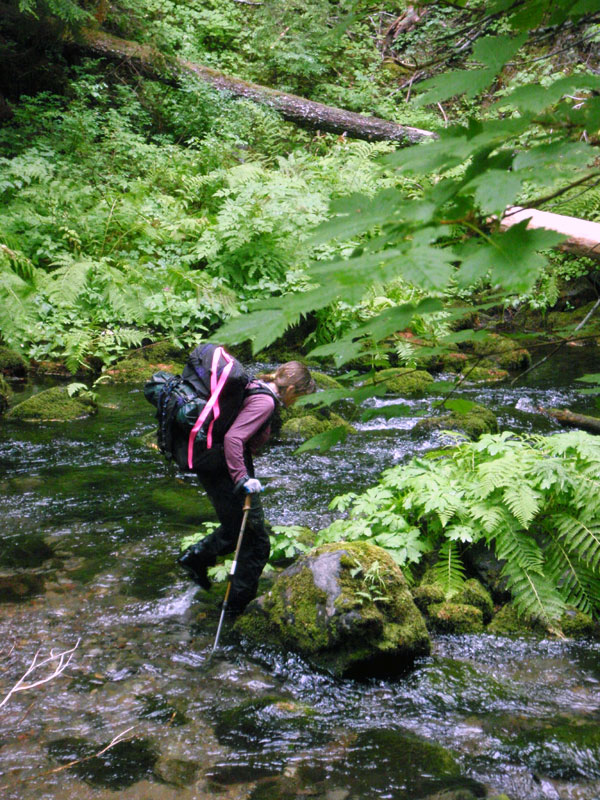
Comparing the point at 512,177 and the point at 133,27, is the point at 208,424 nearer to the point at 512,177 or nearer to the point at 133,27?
the point at 512,177

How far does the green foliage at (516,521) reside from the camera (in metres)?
4.64

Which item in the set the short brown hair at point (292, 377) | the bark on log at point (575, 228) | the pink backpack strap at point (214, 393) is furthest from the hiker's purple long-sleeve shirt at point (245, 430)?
the bark on log at point (575, 228)

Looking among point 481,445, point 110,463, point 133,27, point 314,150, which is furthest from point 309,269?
point 133,27

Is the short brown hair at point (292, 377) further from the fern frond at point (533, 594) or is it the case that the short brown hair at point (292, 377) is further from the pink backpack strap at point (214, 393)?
the fern frond at point (533, 594)

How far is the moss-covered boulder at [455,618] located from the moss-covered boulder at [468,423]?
12.1 ft

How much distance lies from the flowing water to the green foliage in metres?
0.48

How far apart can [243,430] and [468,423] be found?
15.3 feet

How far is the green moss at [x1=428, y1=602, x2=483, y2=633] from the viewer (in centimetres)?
450

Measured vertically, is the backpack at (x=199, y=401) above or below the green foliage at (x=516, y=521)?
above

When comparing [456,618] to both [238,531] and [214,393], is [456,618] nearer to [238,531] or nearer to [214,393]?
[238,531]

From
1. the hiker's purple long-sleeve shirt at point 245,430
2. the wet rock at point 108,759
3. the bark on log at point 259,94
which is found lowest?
the wet rock at point 108,759

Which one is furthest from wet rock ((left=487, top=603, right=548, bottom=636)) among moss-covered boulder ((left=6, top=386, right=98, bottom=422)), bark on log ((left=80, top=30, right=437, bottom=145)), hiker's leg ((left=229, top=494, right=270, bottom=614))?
bark on log ((left=80, top=30, right=437, bottom=145))

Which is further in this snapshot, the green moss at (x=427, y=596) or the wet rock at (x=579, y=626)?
the green moss at (x=427, y=596)

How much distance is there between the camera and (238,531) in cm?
479
